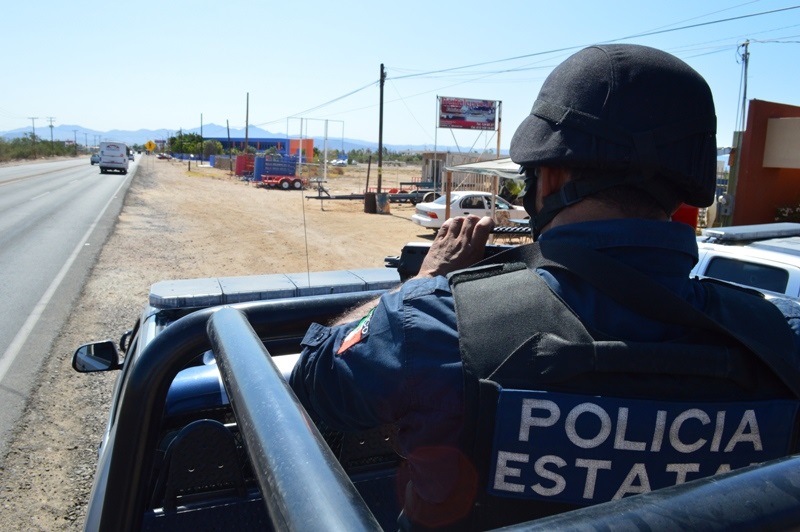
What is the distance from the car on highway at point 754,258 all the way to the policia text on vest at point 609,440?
17.0 feet

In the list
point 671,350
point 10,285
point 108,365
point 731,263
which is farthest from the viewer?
point 10,285

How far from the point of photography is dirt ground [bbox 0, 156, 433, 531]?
436 centimetres

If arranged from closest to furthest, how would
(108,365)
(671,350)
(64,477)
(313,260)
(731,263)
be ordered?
(671,350), (108,365), (64,477), (731,263), (313,260)

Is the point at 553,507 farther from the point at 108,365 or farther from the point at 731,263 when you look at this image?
the point at 731,263

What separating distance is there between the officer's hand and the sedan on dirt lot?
1891cm

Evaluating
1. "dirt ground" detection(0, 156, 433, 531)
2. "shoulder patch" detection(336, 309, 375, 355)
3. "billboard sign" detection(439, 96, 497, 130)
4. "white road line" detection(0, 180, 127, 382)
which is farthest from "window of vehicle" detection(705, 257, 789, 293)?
"billboard sign" detection(439, 96, 497, 130)

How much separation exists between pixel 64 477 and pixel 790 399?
4565 millimetres

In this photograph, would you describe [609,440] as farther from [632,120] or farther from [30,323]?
[30,323]

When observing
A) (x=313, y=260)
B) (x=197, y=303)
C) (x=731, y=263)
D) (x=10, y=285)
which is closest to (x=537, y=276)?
(x=197, y=303)

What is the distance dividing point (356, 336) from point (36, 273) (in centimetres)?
1190

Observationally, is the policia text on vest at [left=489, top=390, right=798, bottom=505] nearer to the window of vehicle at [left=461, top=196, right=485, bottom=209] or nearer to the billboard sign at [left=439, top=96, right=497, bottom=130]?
the window of vehicle at [left=461, top=196, right=485, bottom=209]

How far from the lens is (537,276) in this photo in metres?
1.19

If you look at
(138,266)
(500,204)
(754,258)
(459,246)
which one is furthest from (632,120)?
(500,204)

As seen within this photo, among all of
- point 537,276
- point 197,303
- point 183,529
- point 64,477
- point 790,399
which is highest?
point 537,276
